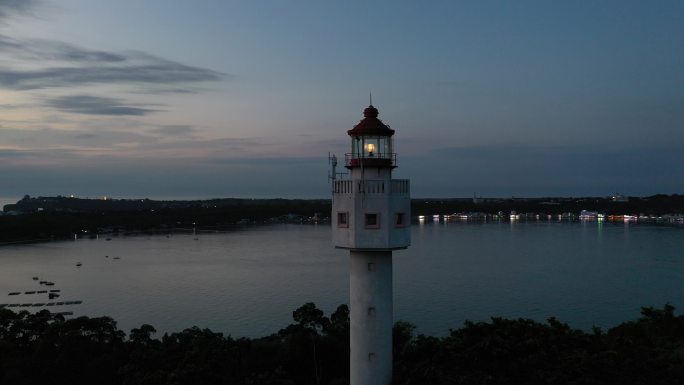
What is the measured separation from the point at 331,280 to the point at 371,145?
107ft

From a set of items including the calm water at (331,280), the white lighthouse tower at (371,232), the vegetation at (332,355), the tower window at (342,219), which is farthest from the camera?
the calm water at (331,280)

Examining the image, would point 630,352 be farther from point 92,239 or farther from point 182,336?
point 92,239

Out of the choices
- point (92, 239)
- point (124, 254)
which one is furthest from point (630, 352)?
point (92, 239)

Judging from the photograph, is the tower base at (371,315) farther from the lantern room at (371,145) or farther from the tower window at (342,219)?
the lantern room at (371,145)

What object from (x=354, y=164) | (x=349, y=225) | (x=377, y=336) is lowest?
(x=377, y=336)

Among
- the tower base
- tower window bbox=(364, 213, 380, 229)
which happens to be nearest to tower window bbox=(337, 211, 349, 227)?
tower window bbox=(364, 213, 380, 229)

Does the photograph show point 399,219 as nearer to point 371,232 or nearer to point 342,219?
point 371,232

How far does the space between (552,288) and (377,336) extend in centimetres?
3075

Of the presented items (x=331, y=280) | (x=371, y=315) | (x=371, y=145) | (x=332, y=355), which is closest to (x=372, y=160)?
(x=371, y=145)

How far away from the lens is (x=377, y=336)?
872cm

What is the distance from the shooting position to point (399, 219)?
344 inches

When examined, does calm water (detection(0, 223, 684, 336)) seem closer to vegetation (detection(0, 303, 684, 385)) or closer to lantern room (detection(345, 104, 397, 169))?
vegetation (detection(0, 303, 684, 385))

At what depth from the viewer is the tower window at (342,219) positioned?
8617 millimetres

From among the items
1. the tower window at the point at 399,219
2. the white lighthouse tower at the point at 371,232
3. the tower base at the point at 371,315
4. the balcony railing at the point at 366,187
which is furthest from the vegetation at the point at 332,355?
the balcony railing at the point at 366,187
